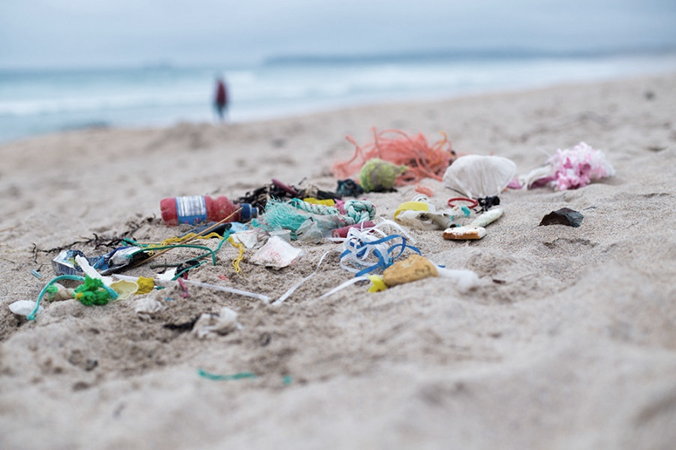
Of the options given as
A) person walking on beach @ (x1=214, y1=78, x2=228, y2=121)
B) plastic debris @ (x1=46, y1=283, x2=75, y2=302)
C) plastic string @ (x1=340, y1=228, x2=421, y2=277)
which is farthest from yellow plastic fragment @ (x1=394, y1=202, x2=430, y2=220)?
person walking on beach @ (x1=214, y1=78, x2=228, y2=121)

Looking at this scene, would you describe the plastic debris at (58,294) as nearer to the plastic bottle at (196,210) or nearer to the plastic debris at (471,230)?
the plastic bottle at (196,210)

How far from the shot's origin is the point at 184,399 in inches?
54.4

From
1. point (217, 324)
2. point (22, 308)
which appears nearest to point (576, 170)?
point (217, 324)

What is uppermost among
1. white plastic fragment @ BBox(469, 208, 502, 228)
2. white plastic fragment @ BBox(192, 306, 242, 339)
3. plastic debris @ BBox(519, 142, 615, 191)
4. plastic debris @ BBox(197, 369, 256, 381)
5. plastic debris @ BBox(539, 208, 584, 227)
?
plastic debris @ BBox(519, 142, 615, 191)

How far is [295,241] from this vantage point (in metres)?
2.60

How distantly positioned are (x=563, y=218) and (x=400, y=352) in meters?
1.43

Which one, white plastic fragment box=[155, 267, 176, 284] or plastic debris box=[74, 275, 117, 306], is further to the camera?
white plastic fragment box=[155, 267, 176, 284]

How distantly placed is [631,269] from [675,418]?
2.43ft

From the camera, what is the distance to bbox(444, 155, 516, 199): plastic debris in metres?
3.23

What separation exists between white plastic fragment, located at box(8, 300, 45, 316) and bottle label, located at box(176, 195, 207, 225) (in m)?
1.04

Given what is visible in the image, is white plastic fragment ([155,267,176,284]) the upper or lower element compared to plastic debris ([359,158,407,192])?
lower

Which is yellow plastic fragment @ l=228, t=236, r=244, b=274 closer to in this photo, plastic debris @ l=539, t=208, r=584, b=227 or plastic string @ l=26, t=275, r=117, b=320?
plastic string @ l=26, t=275, r=117, b=320

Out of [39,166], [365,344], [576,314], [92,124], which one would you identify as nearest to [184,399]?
[365,344]

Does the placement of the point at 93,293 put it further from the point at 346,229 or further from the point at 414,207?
the point at 414,207
